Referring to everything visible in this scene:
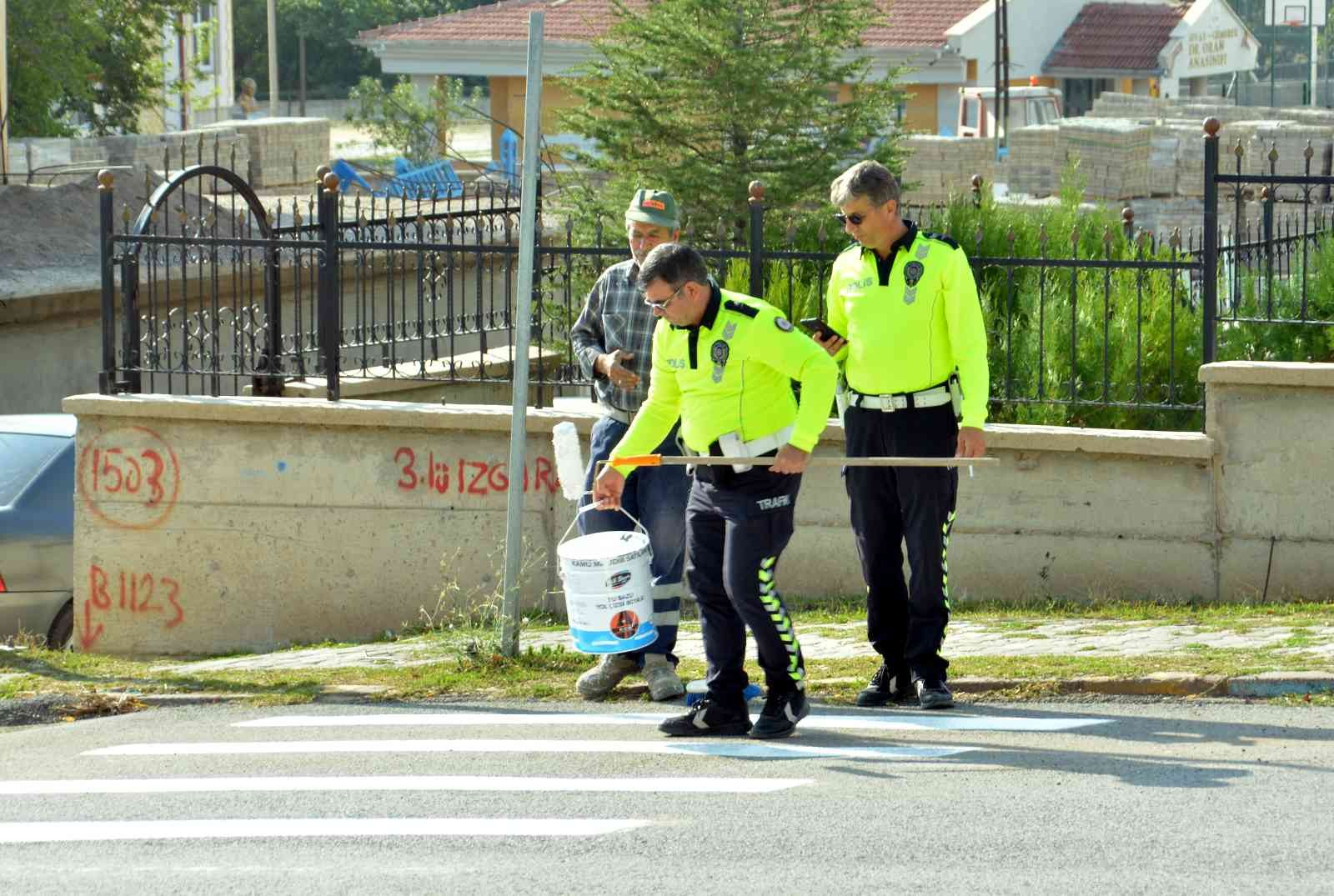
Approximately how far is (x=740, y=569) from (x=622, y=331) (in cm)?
152

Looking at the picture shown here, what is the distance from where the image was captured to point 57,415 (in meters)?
11.5

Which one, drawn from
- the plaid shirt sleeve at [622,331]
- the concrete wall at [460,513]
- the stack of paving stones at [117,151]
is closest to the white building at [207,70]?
the stack of paving stones at [117,151]

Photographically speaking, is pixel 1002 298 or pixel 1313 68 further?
pixel 1313 68

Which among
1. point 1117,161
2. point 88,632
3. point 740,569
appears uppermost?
point 1117,161

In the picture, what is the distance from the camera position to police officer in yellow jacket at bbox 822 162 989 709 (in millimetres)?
6652

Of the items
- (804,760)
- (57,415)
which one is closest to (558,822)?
(804,760)

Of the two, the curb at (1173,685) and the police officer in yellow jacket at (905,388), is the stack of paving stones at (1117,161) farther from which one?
the police officer in yellow jacket at (905,388)

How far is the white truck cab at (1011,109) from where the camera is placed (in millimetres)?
38875

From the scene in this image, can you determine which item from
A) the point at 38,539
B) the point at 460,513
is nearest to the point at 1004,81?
the point at 460,513

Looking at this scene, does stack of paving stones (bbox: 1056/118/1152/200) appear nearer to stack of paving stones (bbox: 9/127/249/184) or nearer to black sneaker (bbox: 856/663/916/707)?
stack of paving stones (bbox: 9/127/249/184)

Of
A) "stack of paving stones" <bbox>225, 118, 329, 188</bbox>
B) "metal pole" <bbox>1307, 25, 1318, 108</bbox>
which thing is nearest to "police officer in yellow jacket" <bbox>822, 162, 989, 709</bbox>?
"stack of paving stones" <bbox>225, 118, 329, 188</bbox>

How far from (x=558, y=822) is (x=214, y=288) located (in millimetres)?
5778

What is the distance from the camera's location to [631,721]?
7.12m

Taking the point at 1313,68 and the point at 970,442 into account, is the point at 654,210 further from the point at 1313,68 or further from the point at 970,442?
the point at 1313,68
